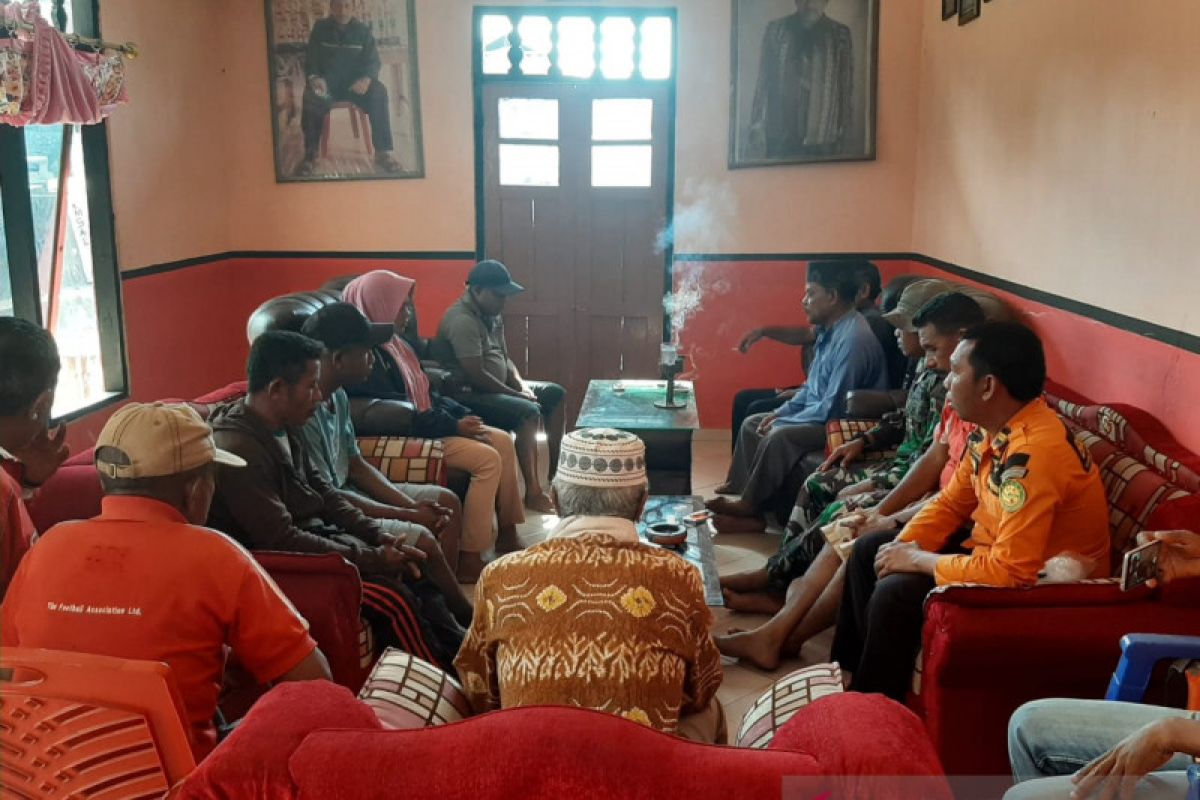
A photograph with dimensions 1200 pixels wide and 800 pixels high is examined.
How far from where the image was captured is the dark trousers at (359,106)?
6035 millimetres

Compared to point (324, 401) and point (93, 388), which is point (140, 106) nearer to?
point (93, 388)

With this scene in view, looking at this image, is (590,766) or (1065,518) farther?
(1065,518)

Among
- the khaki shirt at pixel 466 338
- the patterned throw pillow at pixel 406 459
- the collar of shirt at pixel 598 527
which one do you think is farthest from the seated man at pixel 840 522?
the khaki shirt at pixel 466 338

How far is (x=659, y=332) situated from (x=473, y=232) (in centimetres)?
122

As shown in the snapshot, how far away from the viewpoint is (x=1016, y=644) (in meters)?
2.17

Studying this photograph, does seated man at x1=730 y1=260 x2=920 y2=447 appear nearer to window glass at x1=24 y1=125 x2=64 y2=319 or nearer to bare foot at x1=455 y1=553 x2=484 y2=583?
bare foot at x1=455 y1=553 x2=484 y2=583

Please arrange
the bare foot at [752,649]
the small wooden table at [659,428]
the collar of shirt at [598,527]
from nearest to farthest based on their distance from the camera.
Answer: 1. the collar of shirt at [598,527]
2. the bare foot at [752,649]
3. the small wooden table at [659,428]

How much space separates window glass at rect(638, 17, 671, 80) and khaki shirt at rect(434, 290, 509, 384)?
77.4 inches

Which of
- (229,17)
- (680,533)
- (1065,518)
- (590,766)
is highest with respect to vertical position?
(229,17)

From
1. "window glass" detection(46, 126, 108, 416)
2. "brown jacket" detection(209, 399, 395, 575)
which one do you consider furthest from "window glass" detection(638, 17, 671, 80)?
"brown jacket" detection(209, 399, 395, 575)

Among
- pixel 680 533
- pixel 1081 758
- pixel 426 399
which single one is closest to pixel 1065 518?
pixel 1081 758

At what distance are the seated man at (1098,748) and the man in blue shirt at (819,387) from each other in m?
2.38

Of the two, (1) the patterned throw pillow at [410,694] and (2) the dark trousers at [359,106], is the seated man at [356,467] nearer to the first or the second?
(1) the patterned throw pillow at [410,694]

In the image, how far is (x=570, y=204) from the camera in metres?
6.08
